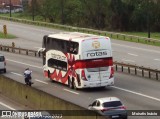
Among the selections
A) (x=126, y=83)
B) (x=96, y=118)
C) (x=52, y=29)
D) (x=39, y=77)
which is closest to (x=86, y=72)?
(x=126, y=83)

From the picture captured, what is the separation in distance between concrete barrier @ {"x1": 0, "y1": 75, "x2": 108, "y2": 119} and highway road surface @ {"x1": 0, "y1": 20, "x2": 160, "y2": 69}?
57.5 ft

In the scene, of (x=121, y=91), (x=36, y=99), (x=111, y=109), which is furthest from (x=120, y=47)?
(x=111, y=109)

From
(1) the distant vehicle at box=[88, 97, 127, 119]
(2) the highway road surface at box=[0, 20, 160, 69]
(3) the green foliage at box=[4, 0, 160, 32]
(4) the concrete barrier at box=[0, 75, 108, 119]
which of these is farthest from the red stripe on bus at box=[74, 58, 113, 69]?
(3) the green foliage at box=[4, 0, 160, 32]

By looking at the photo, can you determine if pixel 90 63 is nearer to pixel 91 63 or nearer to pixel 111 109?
pixel 91 63

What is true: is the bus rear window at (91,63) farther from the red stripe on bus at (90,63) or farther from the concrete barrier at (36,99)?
the concrete barrier at (36,99)

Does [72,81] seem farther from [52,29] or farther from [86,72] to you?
[52,29]

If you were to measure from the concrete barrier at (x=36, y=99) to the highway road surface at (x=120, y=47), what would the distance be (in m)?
17.5

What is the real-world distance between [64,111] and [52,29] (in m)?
66.2

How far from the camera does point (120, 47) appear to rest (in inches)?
2534

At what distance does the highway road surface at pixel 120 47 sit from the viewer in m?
51.7

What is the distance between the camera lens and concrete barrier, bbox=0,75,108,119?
21930 mm

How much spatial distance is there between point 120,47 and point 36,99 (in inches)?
1474

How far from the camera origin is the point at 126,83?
38.2 m

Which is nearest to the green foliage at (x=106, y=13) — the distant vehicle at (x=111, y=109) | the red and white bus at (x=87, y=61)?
the red and white bus at (x=87, y=61)
